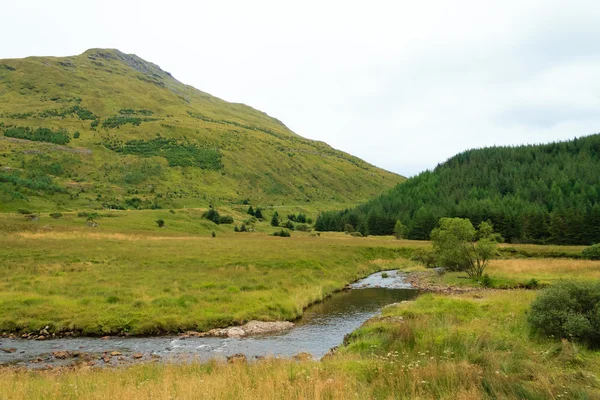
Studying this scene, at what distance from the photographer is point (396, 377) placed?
1091 centimetres

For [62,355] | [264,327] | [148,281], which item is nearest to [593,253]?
[264,327]

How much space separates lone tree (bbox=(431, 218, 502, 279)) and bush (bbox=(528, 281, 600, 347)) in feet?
110

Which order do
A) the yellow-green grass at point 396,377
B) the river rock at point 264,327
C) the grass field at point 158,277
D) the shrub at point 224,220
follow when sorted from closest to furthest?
the yellow-green grass at point 396,377
the grass field at point 158,277
the river rock at point 264,327
the shrub at point 224,220

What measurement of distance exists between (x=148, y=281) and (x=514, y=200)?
135 m

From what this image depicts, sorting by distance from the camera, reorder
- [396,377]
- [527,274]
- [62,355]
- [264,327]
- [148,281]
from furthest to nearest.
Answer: [527,274]
[148,281]
[264,327]
[62,355]
[396,377]

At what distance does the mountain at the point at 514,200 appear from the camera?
102125 millimetres

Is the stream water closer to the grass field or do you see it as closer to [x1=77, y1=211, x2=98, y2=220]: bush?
the grass field

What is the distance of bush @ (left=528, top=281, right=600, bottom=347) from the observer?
16141 mm

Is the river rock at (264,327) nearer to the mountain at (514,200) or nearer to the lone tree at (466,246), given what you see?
the lone tree at (466,246)

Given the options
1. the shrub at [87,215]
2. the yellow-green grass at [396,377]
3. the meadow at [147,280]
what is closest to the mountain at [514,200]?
the meadow at [147,280]

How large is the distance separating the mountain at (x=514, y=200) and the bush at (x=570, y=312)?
316 feet

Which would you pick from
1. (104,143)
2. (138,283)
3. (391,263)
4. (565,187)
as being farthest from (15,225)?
(565,187)

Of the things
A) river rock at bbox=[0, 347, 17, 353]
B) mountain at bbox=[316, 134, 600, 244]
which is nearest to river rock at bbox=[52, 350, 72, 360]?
river rock at bbox=[0, 347, 17, 353]

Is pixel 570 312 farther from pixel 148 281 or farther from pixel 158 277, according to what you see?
pixel 158 277
